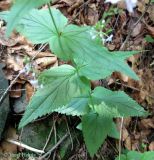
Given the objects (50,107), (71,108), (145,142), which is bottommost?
(145,142)

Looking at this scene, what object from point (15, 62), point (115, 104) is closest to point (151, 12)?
point (15, 62)

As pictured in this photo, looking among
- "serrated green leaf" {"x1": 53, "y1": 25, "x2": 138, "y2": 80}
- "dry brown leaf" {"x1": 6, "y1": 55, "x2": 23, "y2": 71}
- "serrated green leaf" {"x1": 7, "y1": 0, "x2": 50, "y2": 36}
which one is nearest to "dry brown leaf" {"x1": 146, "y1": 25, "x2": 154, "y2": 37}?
"dry brown leaf" {"x1": 6, "y1": 55, "x2": 23, "y2": 71}

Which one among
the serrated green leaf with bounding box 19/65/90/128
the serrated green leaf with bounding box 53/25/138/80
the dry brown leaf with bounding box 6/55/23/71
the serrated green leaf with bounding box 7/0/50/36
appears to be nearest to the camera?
the serrated green leaf with bounding box 7/0/50/36

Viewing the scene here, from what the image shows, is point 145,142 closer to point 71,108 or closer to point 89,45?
point 71,108

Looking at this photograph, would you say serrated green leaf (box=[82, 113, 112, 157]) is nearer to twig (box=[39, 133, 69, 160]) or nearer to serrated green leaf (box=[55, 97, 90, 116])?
serrated green leaf (box=[55, 97, 90, 116])

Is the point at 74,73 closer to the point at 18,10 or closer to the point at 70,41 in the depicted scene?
the point at 70,41

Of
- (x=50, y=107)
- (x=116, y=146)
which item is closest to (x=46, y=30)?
(x=50, y=107)

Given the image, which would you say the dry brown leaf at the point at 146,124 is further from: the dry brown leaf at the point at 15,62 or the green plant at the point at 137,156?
the dry brown leaf at the point at 15,62

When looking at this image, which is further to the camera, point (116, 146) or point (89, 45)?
point (116, 146)
